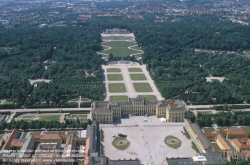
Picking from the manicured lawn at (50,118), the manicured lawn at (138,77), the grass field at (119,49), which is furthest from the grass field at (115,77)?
the manicured lawn at (50,118)

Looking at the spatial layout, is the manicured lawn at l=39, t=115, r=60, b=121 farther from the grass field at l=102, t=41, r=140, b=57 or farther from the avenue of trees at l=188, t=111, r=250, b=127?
the grass field at l=102, t=41, r=140, b=57

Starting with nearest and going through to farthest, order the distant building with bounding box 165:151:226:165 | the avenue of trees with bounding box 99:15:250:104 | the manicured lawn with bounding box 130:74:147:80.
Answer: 1. the distant building with bounding box 165:151:226:165
2. the avenue of trees with bounding box 99:15:250:104
3. the manicured lawn with bounding box 130:74:147:80

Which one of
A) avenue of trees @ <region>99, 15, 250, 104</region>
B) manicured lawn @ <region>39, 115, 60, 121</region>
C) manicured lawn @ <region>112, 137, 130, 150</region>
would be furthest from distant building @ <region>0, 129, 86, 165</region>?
avenue of trees @ <region>99, 15, 250, 104</region>

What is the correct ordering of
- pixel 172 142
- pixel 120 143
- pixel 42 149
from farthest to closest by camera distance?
pixel 172 142 → pixel 120 143 → pixel 42 149

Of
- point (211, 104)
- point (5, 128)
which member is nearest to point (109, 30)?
point (211, 104)

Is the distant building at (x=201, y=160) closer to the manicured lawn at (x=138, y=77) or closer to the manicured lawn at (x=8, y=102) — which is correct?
the manicured lawn at (x=8, y=102)

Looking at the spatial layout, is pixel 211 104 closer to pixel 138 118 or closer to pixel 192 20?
pixel 138 118

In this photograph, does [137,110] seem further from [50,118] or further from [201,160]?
[201,160]

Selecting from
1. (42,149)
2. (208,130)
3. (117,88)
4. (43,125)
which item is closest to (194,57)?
(117,88)
